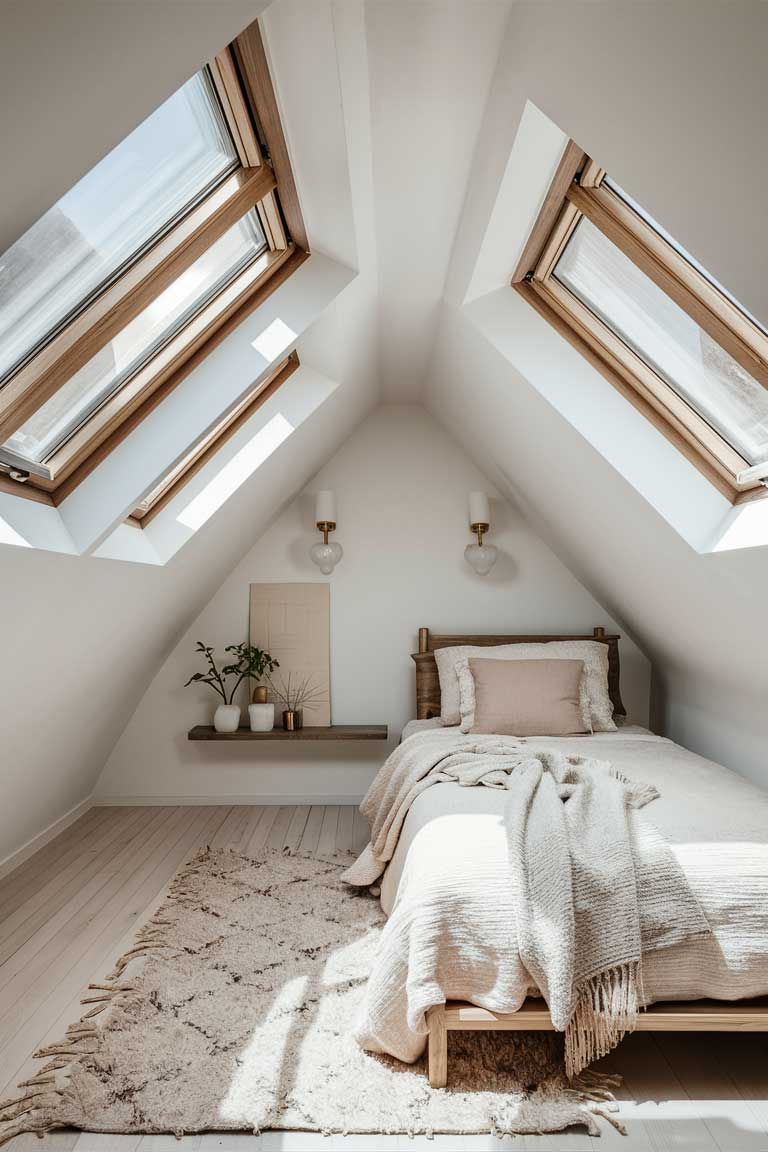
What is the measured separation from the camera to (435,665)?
468cm

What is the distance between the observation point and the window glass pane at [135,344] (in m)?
2.41

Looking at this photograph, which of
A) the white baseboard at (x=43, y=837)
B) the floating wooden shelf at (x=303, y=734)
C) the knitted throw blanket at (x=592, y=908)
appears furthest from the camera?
the floating wooden shelf at (x=303, y=734)

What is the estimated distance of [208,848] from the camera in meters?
4.07

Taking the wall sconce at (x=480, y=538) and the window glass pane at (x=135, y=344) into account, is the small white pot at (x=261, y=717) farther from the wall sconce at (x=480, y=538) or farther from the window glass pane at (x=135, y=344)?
the window glass pane at (x=135, y=344)

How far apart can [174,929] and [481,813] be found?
1316 millimetres

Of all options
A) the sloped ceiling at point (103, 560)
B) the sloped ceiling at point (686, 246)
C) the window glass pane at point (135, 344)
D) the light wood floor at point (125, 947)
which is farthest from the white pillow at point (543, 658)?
the window glass pane at point (135, 344)

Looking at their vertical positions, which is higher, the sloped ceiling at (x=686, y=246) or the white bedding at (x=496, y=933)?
the sloped ceiling at (x=686, y=246)

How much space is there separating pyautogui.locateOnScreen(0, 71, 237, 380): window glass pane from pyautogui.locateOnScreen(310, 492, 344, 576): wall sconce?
103 inches

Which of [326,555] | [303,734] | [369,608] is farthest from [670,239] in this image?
[303,734]

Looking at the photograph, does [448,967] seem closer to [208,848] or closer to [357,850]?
[357,850]

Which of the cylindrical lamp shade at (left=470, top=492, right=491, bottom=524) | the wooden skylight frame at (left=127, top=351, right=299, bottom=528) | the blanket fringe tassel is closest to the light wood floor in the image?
the blanket fringe tassel

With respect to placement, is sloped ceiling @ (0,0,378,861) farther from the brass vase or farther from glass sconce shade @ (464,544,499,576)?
glass sconce shade @ (464,544,499,576)

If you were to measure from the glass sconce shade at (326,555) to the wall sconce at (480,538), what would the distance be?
743mm

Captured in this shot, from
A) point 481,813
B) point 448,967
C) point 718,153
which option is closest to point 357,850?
point 481,813
